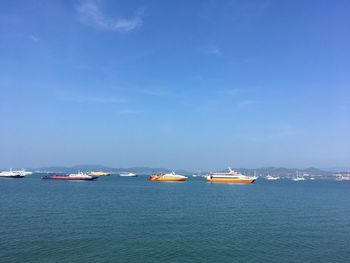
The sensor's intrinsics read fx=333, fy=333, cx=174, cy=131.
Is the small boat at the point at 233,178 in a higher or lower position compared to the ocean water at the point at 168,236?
higher

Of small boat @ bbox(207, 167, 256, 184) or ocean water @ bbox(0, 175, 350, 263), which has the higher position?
small boat @ bbox(207, 167, 256, 184)

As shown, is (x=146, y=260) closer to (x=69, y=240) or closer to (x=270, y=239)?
(x=69, y=240)

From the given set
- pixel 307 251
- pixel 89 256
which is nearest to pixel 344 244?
pixel 307 251

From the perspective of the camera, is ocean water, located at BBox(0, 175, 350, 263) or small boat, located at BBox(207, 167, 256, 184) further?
small boat, located at BBox(207, 167, 256, 184)

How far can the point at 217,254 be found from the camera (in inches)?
1174

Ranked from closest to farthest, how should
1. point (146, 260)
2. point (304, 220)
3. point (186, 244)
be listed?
point (146, 260)
point (186, 244)
point (304, 220)

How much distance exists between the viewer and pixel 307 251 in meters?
31.2

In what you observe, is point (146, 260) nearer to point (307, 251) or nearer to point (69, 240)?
point (69, 240)

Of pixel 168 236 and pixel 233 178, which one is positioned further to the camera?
pixel 233 178

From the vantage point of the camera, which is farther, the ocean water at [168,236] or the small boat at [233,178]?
the small boat at [233,178]

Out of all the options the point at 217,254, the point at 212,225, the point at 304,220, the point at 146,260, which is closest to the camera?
the point at 146,260

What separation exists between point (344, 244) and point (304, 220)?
15474 mm

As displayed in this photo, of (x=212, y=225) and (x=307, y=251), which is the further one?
(x=212, y=225)

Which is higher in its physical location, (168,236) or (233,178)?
(233,178)
